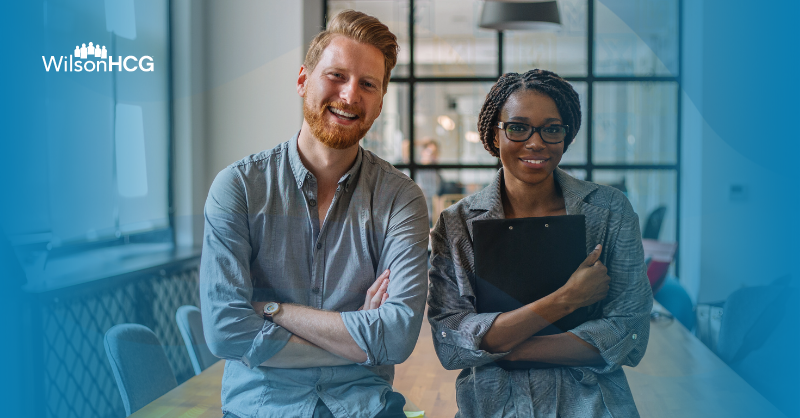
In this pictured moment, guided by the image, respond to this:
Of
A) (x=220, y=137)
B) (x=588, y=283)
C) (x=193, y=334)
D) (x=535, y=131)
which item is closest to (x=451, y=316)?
(x=588, y=283)

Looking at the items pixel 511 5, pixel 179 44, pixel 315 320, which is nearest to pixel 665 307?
pixel 315 320

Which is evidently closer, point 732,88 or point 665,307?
point 732,88

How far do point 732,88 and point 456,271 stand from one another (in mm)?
486

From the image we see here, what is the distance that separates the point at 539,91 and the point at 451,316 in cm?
41

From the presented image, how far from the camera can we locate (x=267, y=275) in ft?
3.27

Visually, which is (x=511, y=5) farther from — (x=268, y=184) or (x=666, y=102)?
(x=268, y=184)

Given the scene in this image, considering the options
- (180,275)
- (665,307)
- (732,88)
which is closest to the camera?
(732,88)

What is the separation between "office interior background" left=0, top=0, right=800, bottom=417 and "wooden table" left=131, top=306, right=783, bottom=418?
0.48 ft

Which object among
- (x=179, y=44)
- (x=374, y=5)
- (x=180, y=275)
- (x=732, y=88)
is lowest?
(x=180, y=275)

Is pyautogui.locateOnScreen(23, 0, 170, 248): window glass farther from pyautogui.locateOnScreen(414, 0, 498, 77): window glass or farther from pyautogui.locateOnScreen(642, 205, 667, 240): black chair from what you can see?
pyautogui.locateOnScreen(642, 205, 667, 240): black chair

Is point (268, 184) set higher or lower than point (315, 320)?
higher

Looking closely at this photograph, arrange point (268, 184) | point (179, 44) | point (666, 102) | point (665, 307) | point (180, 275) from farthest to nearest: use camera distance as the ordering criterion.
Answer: point (180, 275)
point (179, 44)
point (268, 184)
point (665, 307)
point (666, 102)

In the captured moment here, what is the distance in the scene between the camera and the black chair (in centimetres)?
88

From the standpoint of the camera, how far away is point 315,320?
945 millimetres
